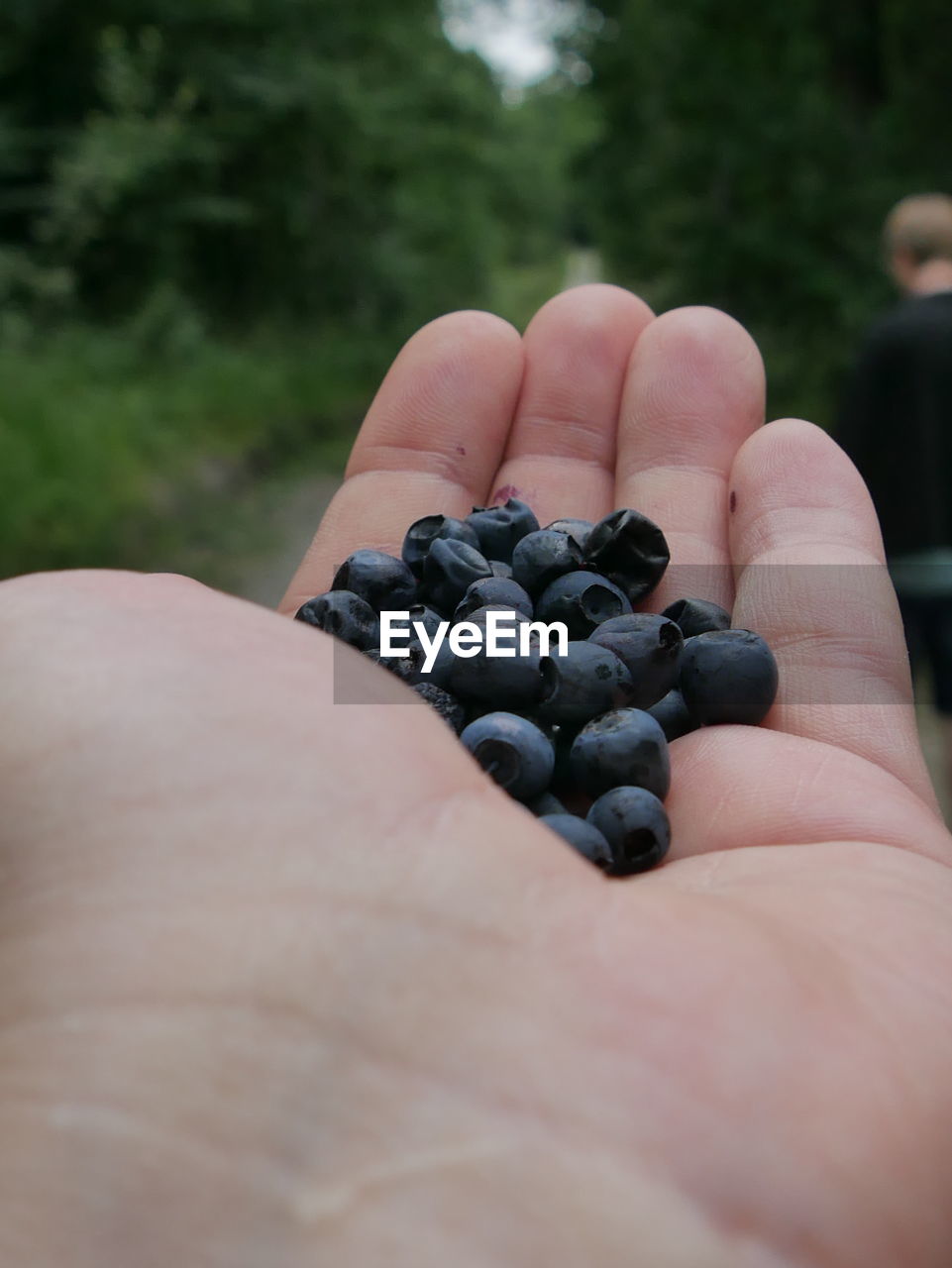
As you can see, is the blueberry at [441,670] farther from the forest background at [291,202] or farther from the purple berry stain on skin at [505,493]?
the forest background at [291,202]

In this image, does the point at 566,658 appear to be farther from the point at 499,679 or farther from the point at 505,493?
the point at 505,493

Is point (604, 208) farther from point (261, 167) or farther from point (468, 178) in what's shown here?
point (468, 178)

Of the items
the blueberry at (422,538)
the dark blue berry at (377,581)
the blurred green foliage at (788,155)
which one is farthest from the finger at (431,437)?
the blurred green foliage at (788,155)

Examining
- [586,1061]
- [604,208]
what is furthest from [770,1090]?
[604,208]

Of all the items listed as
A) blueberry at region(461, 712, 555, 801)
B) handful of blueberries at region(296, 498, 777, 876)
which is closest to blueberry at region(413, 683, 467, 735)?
handful of blueberries at region(296, 498, 777, 876)

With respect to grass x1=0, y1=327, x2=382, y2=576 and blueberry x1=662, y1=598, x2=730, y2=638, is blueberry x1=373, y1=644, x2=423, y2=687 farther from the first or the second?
grass x1=0, y1=327, x2=382, y2=576
